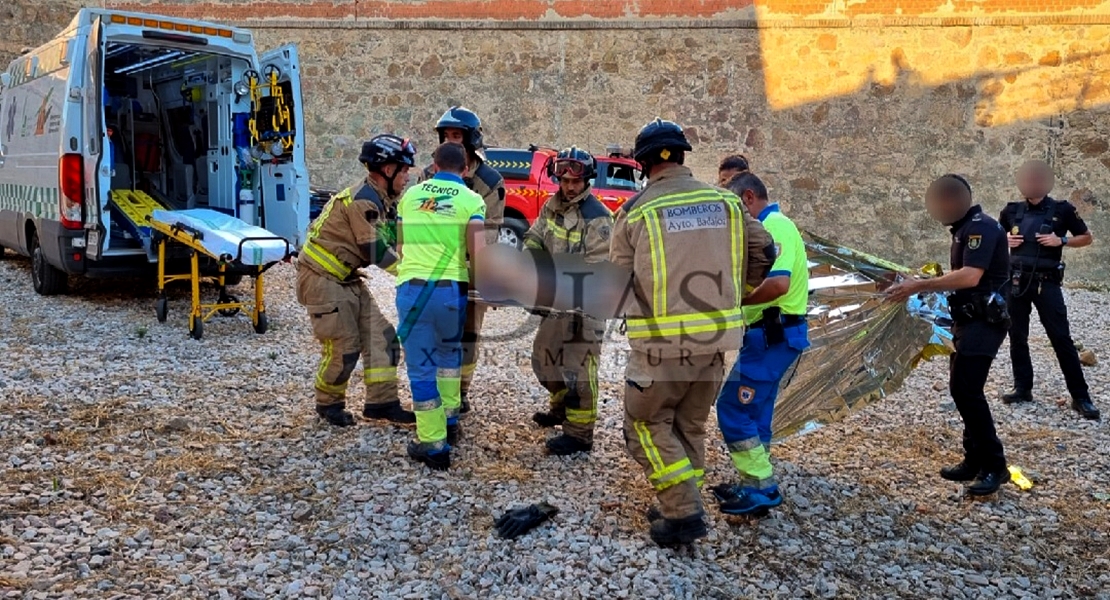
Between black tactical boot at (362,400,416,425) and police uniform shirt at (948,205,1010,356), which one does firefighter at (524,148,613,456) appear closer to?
black tactical boot at (362,400,416,425)

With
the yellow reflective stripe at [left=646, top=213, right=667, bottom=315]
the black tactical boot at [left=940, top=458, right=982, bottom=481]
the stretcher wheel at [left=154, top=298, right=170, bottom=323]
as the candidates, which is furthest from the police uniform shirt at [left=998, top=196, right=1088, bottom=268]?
the stretcher wheel at [left=154, top=298, right=170, bottom=323]

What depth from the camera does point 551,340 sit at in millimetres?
5219

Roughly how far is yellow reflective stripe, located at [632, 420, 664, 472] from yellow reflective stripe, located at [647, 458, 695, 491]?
2cm

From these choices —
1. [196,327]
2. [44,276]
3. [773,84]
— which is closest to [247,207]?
[196,327]

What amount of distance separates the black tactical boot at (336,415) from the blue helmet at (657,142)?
2645 millimetres

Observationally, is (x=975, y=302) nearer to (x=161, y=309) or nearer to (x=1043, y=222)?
(x=1043, y=222)

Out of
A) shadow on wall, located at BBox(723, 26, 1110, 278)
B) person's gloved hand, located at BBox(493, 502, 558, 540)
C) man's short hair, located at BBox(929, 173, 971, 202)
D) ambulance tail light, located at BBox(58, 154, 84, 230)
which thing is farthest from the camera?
shadow on wall, located at BBox(723, 26, 1110, 278)

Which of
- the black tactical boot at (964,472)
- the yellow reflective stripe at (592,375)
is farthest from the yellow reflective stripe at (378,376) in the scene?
the black tactical boot at (964,472)

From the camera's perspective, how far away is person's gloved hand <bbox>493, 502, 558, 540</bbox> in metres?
3.94

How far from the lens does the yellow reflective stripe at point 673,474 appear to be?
381 centimetres

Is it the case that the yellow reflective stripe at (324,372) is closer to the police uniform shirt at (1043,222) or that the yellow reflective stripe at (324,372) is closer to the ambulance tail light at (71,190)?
the ambulance tail light at (71,190)

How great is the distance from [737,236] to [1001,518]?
2089 mm

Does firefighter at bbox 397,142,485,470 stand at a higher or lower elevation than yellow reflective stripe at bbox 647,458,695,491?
higher

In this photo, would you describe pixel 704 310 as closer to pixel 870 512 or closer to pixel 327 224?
pixel 870 512
